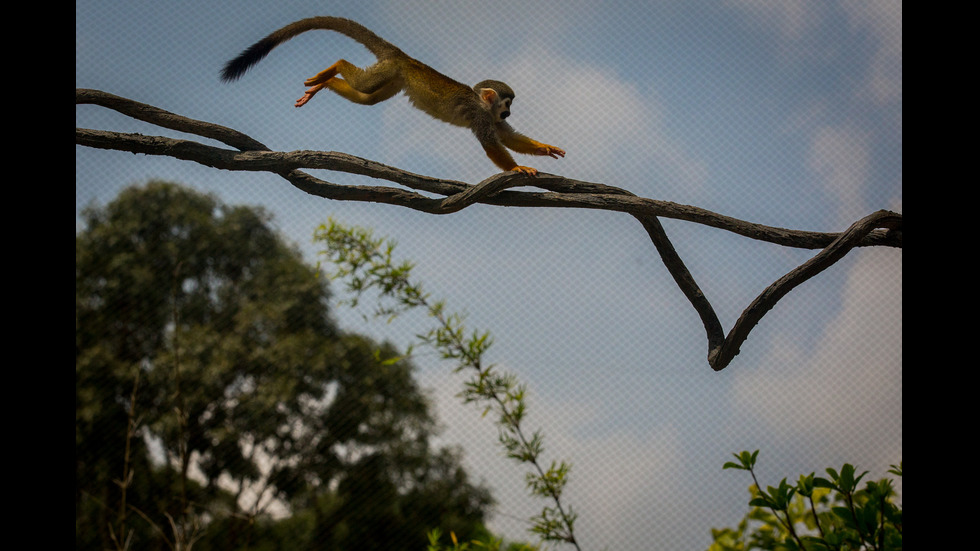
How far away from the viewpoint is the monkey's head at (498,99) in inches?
60.9

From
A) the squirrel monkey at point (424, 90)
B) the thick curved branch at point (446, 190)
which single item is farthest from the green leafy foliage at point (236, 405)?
the thick curved branch at point (446, 190)

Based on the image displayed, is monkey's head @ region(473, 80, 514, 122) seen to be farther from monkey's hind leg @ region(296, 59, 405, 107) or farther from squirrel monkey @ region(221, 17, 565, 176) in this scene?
monkey's hind leg @ region(296, 59, 405, 107)

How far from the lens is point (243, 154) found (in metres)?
0.93

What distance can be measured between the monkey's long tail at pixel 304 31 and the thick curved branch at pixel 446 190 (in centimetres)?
32

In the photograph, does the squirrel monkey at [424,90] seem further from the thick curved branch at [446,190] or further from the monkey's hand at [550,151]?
the thick curved branch at [446,190]

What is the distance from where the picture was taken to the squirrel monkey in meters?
1.44

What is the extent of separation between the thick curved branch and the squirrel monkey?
0.44 metres

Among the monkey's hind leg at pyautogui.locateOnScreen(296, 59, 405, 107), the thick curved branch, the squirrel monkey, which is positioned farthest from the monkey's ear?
the thick curved branch

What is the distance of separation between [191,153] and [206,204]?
5444 millimetres

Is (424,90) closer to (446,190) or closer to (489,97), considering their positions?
(489,97)

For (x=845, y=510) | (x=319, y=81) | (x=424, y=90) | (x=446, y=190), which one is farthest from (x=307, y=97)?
(x=845, y=510)

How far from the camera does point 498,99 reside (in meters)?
1.56
